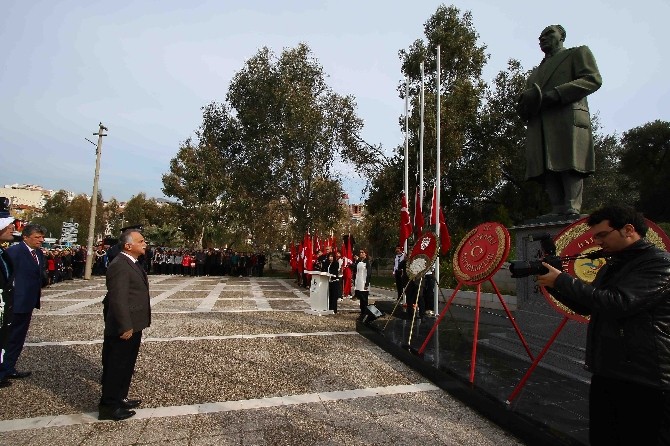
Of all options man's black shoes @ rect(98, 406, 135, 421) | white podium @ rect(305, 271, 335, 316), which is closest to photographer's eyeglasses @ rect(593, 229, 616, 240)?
man's black shoes @ rect(98, 406, 135, 421)

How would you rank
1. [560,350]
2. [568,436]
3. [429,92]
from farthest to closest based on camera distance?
1. [429,92]
2. [560,350]
3. [568,436]

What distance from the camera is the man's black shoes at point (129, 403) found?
12.8 ft

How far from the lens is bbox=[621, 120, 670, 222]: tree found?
2775cm

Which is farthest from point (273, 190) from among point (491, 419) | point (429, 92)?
point (491, 419)

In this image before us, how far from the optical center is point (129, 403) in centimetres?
405

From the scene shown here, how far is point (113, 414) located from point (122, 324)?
2.65 feet

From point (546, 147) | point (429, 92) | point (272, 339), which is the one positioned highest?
point (429, 92)

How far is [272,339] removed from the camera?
24.1 ft

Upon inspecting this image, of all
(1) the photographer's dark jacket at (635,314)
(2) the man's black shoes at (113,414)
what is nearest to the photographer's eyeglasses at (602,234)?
(1) the photographer's dark jacket at (635,314)

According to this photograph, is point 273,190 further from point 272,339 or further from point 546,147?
point 546,147

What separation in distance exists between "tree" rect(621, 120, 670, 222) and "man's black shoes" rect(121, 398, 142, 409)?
32.6m

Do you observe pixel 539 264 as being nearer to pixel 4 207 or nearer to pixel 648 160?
pixel 4 207

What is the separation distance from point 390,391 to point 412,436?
119 cm

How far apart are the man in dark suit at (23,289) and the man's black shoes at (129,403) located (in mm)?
1811
